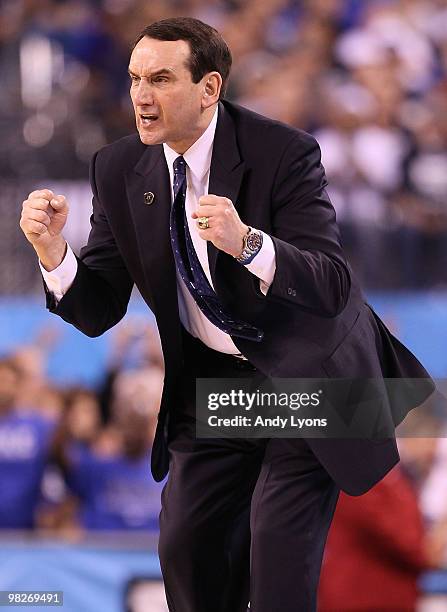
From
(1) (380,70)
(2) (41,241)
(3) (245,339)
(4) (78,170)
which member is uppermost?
(1) (380,70)

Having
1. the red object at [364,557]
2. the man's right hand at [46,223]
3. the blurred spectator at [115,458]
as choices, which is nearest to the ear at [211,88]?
the man's right hand at [46,223]

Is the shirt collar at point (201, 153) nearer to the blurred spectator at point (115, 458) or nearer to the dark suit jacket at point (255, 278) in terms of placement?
the dark suit jacket at point (255, 278)

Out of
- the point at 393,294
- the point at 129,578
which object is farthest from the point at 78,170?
the point at 129,578

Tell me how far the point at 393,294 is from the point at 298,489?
2.25 meters

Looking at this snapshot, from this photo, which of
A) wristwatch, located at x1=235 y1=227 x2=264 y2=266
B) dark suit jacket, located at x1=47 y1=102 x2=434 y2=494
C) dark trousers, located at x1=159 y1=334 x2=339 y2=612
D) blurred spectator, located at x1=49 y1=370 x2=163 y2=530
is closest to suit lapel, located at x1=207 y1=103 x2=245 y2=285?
dark suit jacket, located at x1=47 y1=102 x2=434 y2=494

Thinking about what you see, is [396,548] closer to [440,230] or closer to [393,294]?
[393,294]

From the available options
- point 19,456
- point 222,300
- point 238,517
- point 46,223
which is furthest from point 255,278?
point 19,456

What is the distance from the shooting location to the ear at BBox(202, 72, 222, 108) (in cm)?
241

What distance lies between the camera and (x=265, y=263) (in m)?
2.19

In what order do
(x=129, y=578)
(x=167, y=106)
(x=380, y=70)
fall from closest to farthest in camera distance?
(x=167, y=106)
(x=129, y=578)
(x=380, y=70)

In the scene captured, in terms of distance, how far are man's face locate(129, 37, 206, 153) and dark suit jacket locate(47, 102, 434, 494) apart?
0.42 feet

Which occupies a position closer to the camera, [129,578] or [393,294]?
[129,578]

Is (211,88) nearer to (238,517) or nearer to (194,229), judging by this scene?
(194,229)

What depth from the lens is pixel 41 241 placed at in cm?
238
